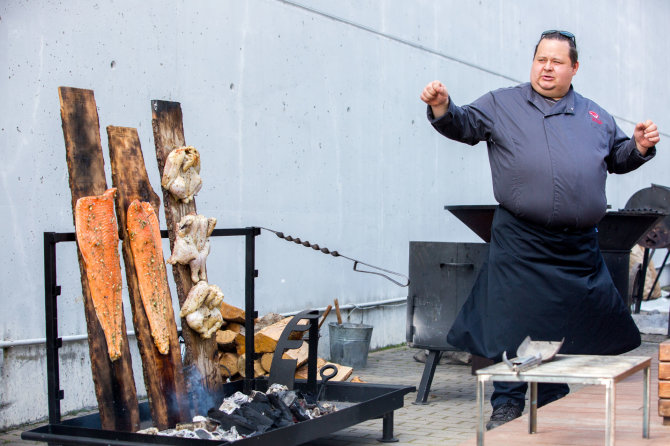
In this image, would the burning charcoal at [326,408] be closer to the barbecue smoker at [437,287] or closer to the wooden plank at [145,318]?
the wooden plank at [145,318]

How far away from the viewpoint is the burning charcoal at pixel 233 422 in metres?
3.92

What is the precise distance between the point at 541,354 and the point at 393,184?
18.4 feet

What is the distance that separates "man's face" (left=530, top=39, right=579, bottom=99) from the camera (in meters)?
4.33

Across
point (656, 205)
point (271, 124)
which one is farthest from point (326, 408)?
point (656, 205)

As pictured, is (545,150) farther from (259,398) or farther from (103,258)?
(103,258)

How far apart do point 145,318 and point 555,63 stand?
2.32 m

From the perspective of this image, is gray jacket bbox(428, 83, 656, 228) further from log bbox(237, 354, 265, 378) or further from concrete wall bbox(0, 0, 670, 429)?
concrete wall bbox(0, 0, 670, 429)

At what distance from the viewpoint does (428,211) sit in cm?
911

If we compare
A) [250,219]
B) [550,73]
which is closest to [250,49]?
[250,219]

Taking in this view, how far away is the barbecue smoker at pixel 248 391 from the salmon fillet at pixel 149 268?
8.8 inches

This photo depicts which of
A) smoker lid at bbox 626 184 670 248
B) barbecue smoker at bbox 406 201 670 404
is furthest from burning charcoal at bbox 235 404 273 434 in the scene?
smoker lid at bbox 626 184 670 248

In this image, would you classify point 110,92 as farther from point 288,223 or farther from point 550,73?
point 550,73

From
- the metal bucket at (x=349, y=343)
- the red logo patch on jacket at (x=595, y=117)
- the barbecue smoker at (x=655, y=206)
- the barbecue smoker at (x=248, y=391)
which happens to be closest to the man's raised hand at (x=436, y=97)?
the red logo patch on jacket at (x=595, y=117)

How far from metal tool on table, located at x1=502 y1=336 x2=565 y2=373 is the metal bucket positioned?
4.12 metres
